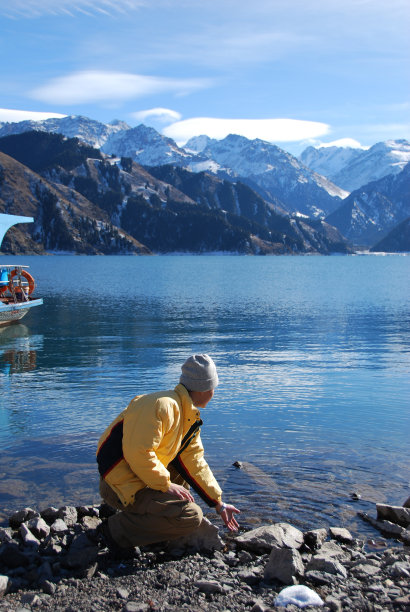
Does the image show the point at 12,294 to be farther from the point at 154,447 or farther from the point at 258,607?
the point at 258,607

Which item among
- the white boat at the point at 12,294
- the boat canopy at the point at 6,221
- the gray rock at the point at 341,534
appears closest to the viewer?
the gray rock at the point at 341,534

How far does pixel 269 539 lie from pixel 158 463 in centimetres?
246

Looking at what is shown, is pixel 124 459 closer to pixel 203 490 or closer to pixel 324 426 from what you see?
pixel 203 490

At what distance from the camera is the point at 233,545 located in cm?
898

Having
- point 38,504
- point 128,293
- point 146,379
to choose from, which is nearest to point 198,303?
point 128,293

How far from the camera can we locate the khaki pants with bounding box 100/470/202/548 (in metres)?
7.95

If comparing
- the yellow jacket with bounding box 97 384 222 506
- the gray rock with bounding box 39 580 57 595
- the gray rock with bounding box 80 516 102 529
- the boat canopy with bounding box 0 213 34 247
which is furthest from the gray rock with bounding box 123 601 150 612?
the boat canopy with bounding box 0 213 34 247

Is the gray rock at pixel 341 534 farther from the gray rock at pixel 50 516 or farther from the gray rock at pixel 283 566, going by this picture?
the gray rock at pixel 50 516

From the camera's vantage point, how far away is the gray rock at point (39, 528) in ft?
28.8

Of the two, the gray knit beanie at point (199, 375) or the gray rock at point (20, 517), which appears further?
the gray rock at point (20, 517)

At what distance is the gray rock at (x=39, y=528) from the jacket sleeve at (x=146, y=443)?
233 centimetres

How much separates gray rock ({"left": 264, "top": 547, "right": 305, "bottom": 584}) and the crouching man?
0.90 meters

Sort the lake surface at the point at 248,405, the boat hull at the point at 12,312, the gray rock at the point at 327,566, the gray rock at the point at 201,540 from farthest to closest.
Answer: the boat hull at the point at 12,312 < the lake surface at the point at 248,405 < the gray rock at the point at 201,540 < the gray rock at the point at 327,566

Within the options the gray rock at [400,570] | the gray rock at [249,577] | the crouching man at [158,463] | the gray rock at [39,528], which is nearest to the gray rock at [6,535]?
the gray rock at [39,528]
